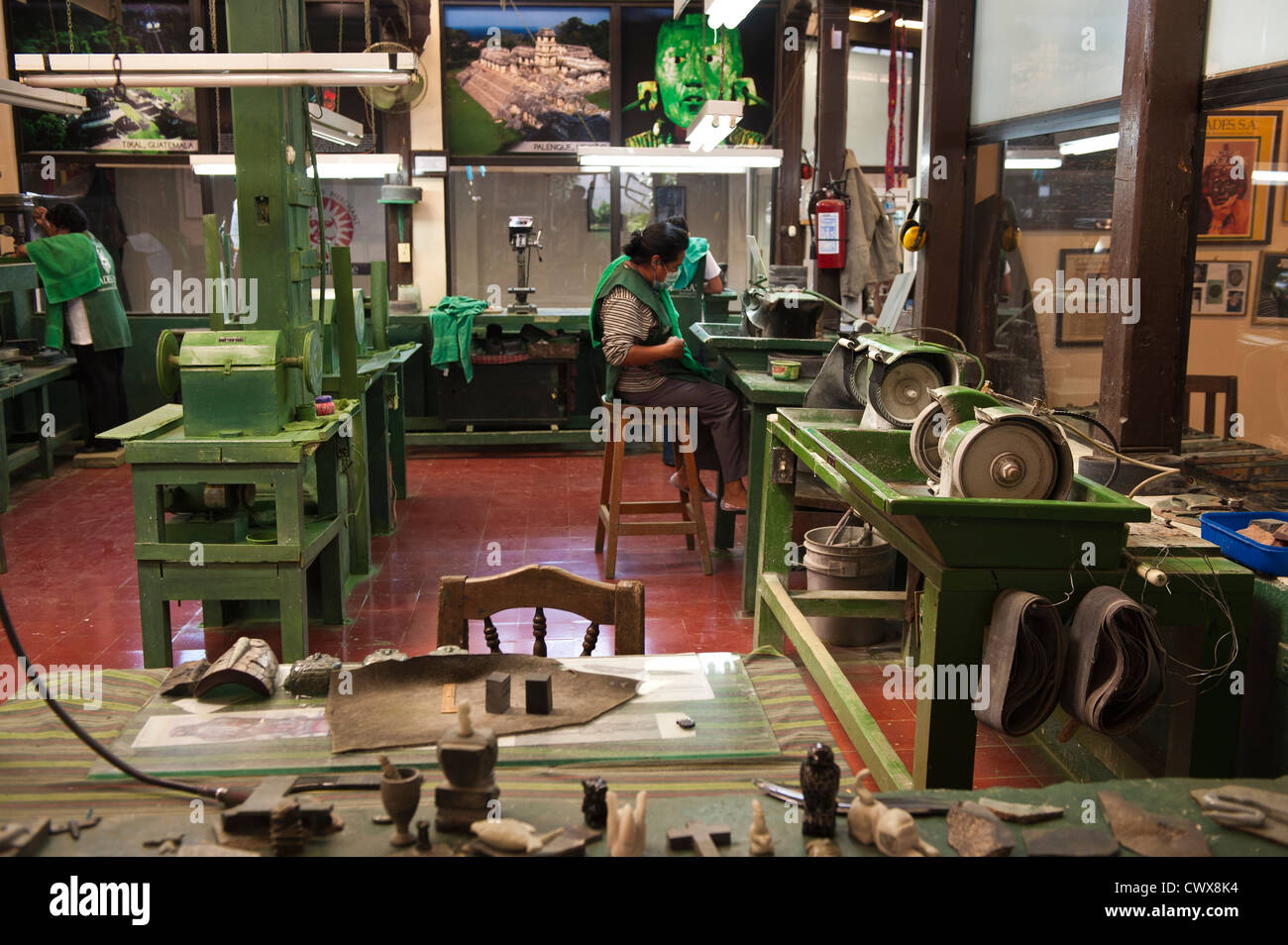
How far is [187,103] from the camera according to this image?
30.2 feet

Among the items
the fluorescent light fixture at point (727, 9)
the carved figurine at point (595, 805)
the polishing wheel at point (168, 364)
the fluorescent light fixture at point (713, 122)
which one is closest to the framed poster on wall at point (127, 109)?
the fluorescent light fixture at point (713, 122)

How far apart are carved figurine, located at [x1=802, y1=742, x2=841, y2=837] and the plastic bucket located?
271cm

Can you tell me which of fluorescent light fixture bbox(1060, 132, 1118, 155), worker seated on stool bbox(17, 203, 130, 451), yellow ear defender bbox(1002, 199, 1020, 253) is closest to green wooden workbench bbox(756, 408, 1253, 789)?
fluorescent light fixture bbox(1060, 132, 1118, 155)

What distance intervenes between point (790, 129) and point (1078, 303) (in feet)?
19.0

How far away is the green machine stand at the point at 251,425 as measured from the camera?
4051 mm

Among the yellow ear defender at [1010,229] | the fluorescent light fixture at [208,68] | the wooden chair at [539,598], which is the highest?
the fluorescent light fixture at [208,68]

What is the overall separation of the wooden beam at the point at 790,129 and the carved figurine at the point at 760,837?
7.87 meters

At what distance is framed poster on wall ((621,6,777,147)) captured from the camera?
31.2ft

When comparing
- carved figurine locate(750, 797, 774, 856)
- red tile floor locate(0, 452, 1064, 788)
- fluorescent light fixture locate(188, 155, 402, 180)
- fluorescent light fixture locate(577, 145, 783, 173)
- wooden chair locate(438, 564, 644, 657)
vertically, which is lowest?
red tile floor locate(0, 452, 1064, 788)

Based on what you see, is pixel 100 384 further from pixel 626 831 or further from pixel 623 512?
pixel 626 831

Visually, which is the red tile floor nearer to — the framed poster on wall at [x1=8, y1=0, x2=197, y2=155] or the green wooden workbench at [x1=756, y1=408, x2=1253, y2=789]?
the green wooden workbench at [x1=756, y1=408, x2=1253, y2=789]

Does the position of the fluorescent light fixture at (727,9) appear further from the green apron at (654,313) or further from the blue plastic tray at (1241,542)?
the blue plastic tray at (1241,542)
